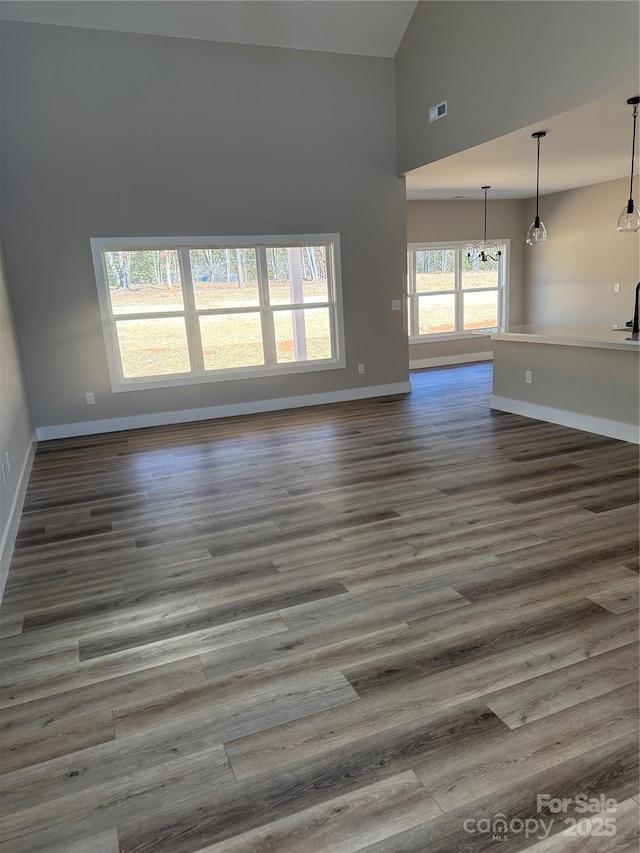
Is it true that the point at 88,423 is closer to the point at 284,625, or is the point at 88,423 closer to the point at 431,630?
the point at 284,625

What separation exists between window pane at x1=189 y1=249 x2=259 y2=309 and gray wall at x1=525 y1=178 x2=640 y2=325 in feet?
17.1

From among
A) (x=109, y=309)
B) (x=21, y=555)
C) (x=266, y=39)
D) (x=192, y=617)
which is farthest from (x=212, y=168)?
(x=192, y=617)

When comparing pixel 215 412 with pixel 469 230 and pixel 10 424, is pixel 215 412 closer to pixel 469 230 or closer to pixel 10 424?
pixel 10 424

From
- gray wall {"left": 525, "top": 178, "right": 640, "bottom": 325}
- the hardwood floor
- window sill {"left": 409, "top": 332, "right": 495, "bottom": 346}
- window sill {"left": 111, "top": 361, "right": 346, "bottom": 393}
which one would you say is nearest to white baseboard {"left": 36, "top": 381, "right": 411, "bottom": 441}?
window sill {"left": 111, "top": 361, "right": 346, "bottom": 393}

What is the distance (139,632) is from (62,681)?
371 millimetres

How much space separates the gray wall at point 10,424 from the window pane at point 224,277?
1.93m

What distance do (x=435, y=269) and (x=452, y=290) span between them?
487mm

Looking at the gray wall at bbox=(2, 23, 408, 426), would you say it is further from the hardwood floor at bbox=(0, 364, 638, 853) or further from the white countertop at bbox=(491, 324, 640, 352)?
the hardwood floor at bbox=(0, 364, 638, 853)

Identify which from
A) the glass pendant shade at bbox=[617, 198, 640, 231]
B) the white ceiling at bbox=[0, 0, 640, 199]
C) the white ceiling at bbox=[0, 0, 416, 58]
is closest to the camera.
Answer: the glass pendant shade at bbox=[617, 198, 640, 231]

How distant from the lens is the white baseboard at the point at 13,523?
297cm

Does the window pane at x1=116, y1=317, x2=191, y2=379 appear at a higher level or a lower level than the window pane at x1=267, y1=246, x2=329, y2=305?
lower

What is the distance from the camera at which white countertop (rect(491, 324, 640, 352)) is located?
461cm

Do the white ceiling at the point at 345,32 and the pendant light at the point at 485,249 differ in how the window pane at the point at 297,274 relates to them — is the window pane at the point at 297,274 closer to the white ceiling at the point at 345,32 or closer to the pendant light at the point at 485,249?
the white ceiling at the point at 345,32

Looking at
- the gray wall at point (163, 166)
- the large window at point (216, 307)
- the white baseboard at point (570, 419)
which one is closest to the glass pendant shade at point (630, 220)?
the white baseboard at point (570, 419)
